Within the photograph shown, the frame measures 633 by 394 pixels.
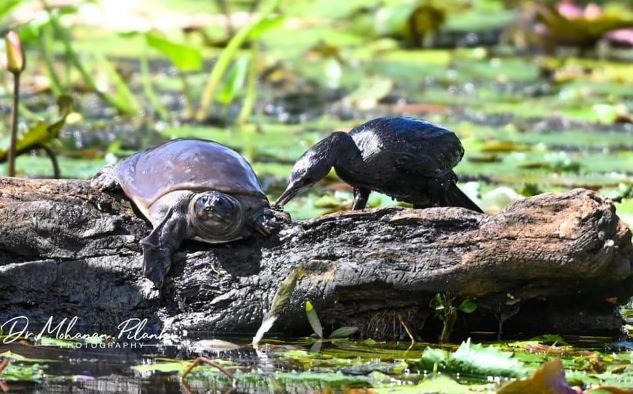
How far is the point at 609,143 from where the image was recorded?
24.4ft

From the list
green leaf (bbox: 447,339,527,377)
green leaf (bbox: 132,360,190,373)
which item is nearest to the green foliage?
green leaf (bbox: 447,339,527,377)

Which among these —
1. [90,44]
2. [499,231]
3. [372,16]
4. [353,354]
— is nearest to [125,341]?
[353,354]

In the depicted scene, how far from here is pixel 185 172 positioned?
394 cm

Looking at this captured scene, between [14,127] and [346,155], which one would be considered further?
[14,127]

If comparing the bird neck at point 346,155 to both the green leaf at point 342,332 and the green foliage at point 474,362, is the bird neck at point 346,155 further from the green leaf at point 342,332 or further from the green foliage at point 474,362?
the green foliage at point 474,362

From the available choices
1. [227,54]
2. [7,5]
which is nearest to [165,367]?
[7,5]

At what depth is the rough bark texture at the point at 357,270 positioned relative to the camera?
3.68m

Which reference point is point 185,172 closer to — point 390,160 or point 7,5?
point 390,160

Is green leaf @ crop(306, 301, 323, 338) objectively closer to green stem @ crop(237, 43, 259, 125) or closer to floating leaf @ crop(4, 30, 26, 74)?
floating leaf @ crop(4, 30, 26, 74)

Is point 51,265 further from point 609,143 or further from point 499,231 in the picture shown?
point 609,143

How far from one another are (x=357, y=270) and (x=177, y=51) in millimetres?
3581

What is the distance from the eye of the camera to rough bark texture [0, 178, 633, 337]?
3.68 m

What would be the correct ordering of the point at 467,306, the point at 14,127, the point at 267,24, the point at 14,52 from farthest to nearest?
the point at 267,24, the point at 14,127, the point at 14,52, the point at 467,306

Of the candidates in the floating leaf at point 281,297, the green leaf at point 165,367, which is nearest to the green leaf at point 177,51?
the floating leaf at point 281,297
